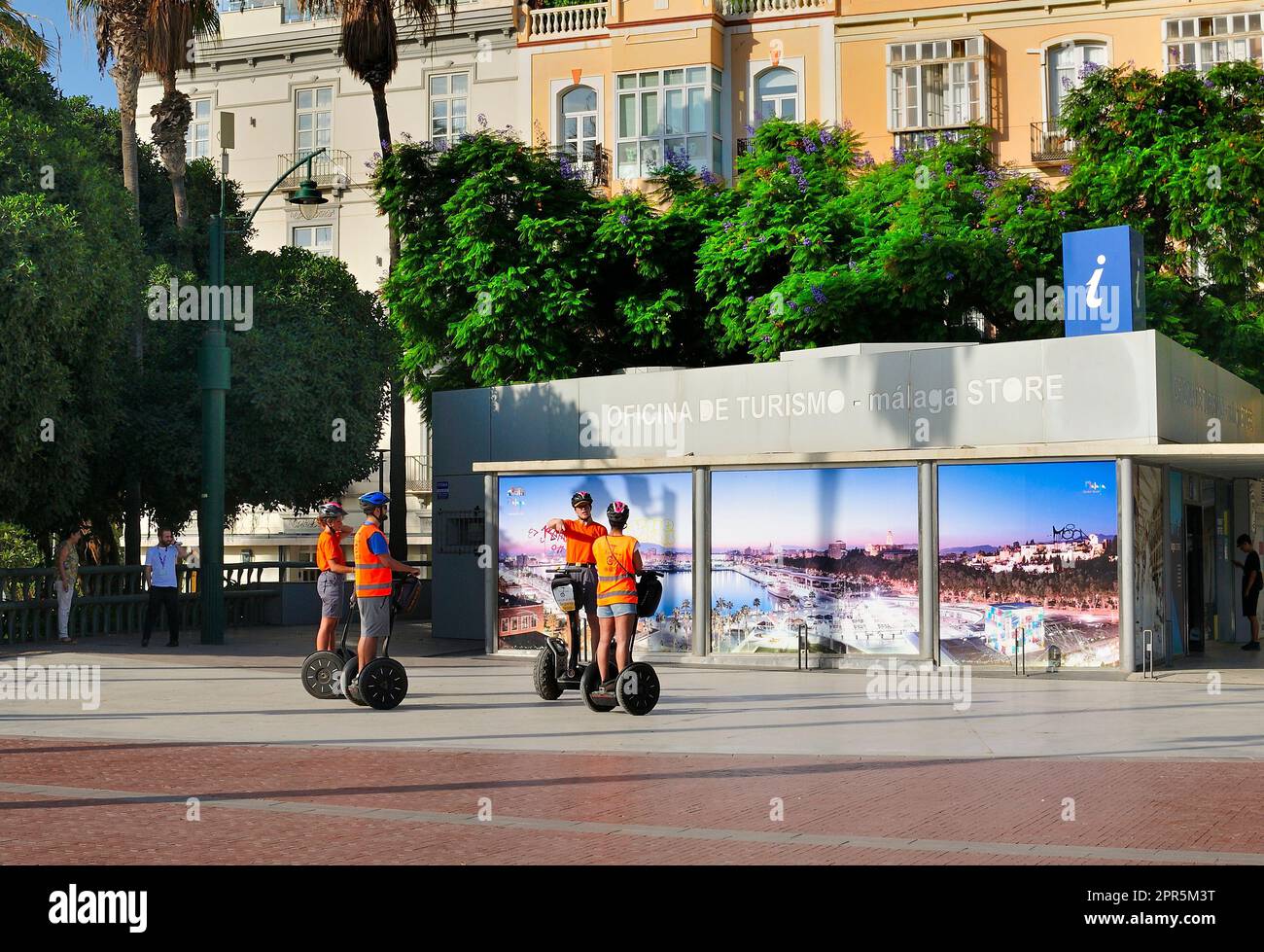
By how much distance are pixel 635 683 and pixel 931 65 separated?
29.0 meters

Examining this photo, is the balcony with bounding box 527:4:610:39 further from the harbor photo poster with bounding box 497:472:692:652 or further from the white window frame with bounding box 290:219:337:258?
the harbor photo poster with bounding box 497:472:692:652

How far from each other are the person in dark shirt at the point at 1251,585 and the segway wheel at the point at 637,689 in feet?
42.1

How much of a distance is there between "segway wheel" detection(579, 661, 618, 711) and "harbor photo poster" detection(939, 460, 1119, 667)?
21.8ft

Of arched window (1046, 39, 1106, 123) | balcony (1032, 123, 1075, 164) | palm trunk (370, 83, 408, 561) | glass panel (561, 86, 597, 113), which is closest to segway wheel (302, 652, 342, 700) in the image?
palm trunk (370, 83, 408, 561)

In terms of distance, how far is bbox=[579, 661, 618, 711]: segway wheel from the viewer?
14.6 meters

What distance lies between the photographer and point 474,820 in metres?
8.88

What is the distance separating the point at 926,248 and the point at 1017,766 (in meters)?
21.3

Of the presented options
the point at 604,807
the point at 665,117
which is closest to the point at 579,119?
the point at 665,117

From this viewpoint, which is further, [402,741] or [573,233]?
[573,233]

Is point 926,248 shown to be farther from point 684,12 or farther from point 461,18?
point 461,18

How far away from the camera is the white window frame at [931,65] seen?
1542 inches

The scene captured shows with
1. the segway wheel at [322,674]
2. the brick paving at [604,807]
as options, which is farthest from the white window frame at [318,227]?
the brick paving at [604,807]
